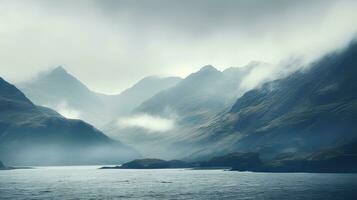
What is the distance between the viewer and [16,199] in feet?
591

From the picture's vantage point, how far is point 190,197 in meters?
188

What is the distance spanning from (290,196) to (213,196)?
107ft

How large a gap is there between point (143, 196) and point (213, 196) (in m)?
31.6

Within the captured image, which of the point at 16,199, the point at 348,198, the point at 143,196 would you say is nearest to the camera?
the point at 348,198

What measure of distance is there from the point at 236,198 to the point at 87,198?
62.6 meters

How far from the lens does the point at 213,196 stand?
191 meters

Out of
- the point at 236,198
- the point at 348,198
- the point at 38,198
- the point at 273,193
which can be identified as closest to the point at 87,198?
the point at 38,198

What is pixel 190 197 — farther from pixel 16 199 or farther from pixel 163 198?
pixel 16 199

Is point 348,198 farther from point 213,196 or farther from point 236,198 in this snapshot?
point 213,196

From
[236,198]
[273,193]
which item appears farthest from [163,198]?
[273,193]

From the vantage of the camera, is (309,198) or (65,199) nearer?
(309,198)

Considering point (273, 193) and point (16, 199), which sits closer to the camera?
point (16, 199)

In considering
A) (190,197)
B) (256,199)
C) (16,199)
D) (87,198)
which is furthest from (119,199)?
(256,199)

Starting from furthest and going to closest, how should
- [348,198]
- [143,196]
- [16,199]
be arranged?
[143,196], [16,199], [348,198]
